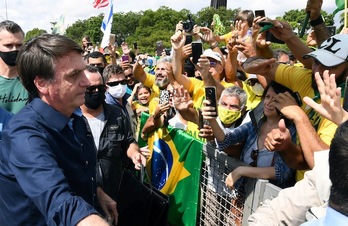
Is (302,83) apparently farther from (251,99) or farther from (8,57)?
(8,57)

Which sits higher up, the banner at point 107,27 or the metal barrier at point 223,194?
the banner at point 107,27

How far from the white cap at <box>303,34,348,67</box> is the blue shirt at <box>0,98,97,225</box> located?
5.20 feet

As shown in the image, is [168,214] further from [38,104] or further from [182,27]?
[38,104]

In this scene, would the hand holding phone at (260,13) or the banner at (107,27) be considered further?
the banner at (107,27)

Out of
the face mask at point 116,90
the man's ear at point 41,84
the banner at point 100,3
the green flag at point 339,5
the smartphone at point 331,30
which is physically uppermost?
the banner at point 100,3

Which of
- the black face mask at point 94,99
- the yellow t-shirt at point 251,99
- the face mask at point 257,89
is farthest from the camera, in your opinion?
the yellow t-shirt at point 251,99

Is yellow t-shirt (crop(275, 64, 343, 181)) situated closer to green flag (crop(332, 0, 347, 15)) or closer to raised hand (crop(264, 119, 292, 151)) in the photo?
raised hand (crop(264, 119, 292, 151))

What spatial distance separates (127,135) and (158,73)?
1.73m

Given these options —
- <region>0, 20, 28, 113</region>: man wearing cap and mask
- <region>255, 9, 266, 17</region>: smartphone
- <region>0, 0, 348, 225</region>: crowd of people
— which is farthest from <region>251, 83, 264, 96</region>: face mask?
<region>0, 20, 28, 113</region>: man wearing cap and mask

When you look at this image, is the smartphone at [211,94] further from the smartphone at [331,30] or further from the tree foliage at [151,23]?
the tree foliage at [151,23]

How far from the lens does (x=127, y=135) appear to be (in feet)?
12.5

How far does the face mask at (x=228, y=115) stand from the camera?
3553mm

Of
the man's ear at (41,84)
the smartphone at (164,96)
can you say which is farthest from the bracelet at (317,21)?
the man's ear at (41,84)

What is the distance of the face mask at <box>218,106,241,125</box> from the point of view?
3553 mm
